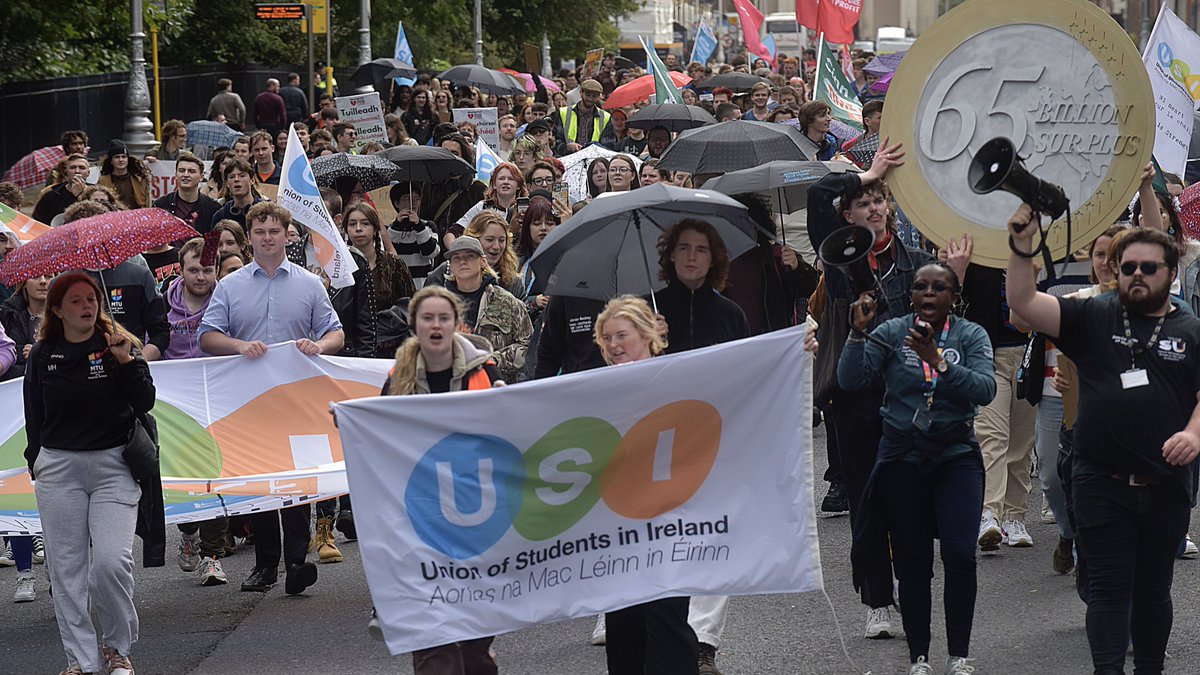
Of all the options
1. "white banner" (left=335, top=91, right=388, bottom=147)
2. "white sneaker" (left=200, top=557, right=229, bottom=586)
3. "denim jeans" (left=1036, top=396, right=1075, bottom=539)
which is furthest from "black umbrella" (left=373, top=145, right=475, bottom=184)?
"denim jeans" (left=1036, top=396, right=1075, bottom=539)

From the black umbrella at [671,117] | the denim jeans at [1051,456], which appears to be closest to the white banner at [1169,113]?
the denim jeans at [1051,456]

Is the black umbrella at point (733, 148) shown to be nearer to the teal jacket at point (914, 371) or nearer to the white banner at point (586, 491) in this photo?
the teal jacket at point (914, 371)

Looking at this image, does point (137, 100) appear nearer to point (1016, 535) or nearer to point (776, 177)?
point (776, 177)

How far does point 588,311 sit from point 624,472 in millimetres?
1405

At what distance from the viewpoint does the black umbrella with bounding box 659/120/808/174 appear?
41.8 feet

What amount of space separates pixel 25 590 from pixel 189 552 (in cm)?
88

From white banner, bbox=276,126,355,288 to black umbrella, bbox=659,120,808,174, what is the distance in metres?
3.35

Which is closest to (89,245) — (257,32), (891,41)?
(257,32)

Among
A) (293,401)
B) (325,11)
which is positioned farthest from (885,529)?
(325,11)

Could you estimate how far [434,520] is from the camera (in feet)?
19.7

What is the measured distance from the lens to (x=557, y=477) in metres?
6.16

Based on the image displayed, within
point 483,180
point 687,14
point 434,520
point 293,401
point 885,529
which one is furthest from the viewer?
point 687,14

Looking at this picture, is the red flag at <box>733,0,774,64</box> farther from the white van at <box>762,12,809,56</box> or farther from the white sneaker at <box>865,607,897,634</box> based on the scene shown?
the white van at <box>762,12,809,56</box>

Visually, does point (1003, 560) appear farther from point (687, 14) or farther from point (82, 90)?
point (687, 14)
